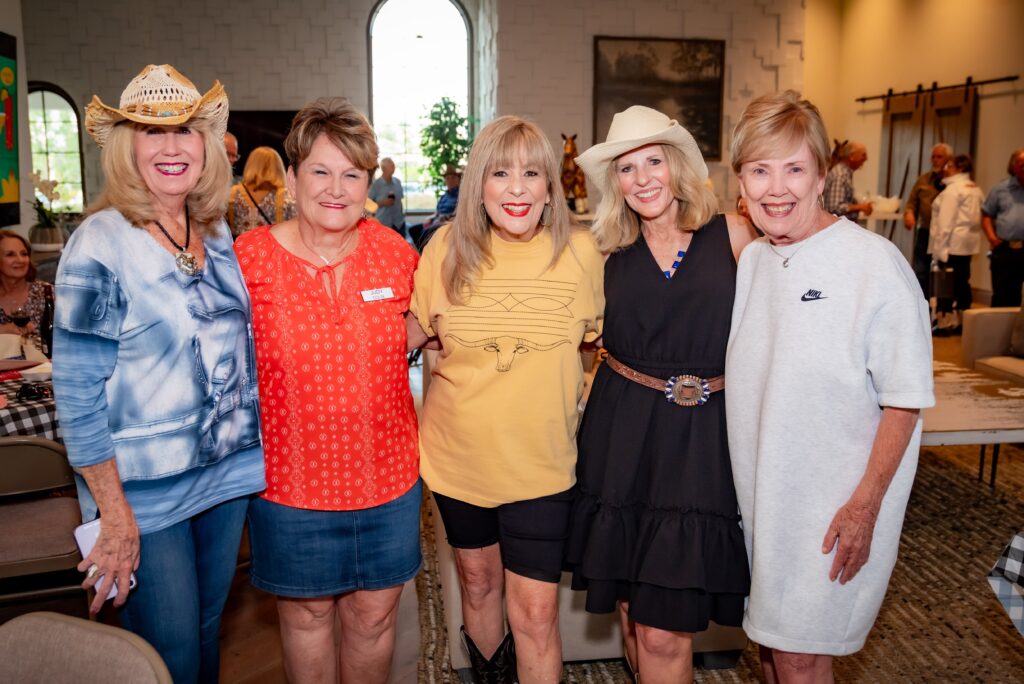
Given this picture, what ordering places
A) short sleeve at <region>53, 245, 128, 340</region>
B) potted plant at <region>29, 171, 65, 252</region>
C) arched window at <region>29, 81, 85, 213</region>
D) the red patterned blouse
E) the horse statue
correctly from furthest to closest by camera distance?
arched window at <region>29, 81, 85, 213</region> → the horse statue → potted plant at <region>29, 171, 65, 252</region> → the red patterned blouse → short sleeve at <region>53, 245, 128, 340</region>

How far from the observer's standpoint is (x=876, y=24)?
12.7 meters

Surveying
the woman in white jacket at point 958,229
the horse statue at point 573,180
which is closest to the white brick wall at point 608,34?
the horse statue at point 573,180

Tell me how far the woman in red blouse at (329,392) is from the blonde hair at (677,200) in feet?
1.73

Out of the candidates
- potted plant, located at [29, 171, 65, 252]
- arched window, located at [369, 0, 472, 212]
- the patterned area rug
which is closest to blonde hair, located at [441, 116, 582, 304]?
the patterned area rug

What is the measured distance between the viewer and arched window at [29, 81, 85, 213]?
12.2 metres

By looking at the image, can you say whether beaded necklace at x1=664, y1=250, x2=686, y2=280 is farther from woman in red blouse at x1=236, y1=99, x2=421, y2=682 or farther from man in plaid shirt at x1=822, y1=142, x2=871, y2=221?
man in plaid shirt at x1=822, y1=142, x2=871, y2=221

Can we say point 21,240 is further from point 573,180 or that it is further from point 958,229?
point 958,229

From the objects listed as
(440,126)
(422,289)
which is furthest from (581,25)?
(422,289)

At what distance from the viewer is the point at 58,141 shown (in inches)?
495

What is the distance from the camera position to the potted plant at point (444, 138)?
466 inches

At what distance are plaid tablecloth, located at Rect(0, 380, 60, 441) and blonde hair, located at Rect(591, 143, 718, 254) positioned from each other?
1.88m

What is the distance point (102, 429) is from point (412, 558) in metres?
0.82

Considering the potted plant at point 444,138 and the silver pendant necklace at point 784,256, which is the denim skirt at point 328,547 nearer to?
the silver pendant necklace at point 784,256

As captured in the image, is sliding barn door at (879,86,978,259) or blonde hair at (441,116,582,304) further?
sliding barn door at (879,86,978,259)
